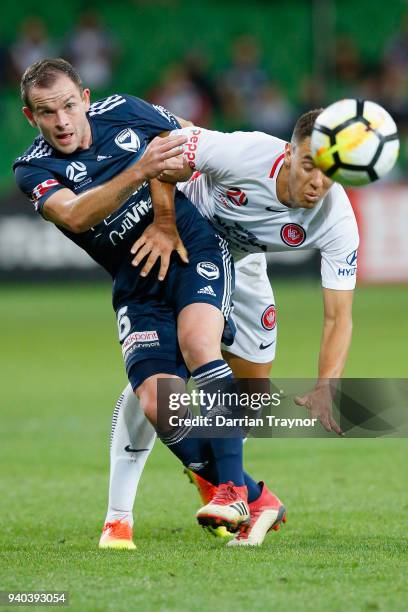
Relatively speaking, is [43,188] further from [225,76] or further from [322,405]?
[225,76]

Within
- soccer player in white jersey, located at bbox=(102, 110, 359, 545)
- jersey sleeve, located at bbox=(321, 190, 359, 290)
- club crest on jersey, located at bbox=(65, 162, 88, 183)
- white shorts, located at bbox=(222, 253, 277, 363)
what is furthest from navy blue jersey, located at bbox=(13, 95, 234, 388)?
jersey sleeve, located at bbox=(321, 190, 359, 290)

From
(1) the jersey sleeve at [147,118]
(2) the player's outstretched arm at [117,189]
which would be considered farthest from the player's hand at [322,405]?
(1) the jersey sleeve at [147,118]

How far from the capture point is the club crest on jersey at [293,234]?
5.67 metres

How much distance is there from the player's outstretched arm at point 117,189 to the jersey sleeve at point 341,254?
0.87 m

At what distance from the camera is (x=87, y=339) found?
14719 mm

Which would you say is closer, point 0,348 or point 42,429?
point 42,429

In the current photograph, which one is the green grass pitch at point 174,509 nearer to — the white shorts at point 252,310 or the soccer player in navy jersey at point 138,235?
the soccer player in navy jersey at point 138,235

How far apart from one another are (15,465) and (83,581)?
372 cm

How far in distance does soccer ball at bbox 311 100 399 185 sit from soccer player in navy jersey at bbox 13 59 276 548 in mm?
623

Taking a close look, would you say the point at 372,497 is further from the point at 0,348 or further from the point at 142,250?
the point at 0,348

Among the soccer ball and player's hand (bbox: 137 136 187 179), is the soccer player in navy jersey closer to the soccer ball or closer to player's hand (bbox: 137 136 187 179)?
player's hand (bbox: 137 136 187 179)

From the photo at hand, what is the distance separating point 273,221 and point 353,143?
0.80 metres

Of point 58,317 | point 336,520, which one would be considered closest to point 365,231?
point 58,317

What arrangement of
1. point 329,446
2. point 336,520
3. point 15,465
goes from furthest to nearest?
point 329,446
point 15,465
point 336,520
